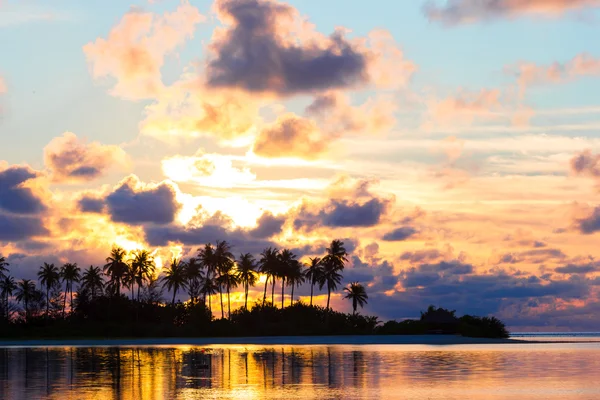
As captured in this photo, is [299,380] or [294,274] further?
[294,274]

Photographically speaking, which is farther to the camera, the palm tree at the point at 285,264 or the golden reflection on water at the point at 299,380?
the palm tree at the point at 285,264

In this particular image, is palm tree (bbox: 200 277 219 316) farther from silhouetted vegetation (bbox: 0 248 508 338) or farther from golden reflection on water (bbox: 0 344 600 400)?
golden reflection on water (bbox: 0 344 600 400)

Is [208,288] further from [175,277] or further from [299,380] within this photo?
[299,380]

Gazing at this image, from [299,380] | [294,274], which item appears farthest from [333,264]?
[299,380]

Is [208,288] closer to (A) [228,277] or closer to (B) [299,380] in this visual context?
(A) [228,277]

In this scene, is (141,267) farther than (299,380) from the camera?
Yes

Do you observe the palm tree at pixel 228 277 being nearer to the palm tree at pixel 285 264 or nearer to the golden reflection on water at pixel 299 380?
the palm tree at pixel 285 264

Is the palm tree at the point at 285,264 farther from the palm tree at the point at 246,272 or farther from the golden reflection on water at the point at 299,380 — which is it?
the golden reflection on water at the point at 299,380

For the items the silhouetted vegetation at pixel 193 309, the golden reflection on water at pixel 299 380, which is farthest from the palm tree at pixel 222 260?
the golden reflection on water at pixel 299 380

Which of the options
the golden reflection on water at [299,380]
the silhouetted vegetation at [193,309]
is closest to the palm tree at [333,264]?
the silhouetted vegetation at [193,309]

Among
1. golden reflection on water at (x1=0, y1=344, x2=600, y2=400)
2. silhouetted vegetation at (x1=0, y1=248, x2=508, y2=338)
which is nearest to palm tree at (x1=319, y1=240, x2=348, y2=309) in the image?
silhouetted vegetation at (x1=0, y1=248, x2=508, y2=338)

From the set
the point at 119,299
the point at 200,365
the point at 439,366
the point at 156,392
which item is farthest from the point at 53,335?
the point at 156,392

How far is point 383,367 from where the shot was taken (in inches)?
2045

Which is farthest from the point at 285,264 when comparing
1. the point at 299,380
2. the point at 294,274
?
the point at 299,380
